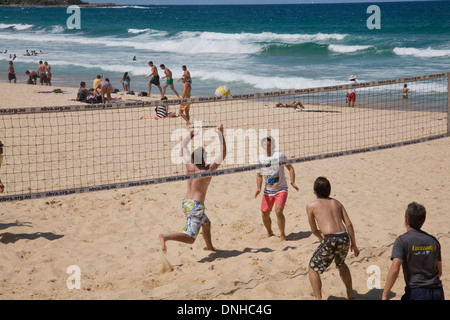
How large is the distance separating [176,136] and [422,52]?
27369mm

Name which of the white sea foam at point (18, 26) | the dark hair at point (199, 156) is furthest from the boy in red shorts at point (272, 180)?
the white sea foam at point (18, 26)

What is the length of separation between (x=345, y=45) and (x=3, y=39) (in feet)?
121

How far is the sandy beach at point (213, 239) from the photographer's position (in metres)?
5.86

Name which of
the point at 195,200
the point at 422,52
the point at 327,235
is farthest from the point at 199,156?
the point at 422,52

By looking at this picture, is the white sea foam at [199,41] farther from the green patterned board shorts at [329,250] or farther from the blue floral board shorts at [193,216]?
the green patterned board shorts at [329,250]

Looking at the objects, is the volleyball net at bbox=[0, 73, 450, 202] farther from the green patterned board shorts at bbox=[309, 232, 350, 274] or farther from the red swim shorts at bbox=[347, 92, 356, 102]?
the green patterned board shorts at bbox=[309, 232, 350, 274]

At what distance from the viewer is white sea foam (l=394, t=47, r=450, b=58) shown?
1369 inches

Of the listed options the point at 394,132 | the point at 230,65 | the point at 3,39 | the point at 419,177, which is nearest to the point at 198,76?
the point at 230,65

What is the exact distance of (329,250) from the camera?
5.10m

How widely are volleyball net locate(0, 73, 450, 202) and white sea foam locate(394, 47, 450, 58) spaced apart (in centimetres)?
1665

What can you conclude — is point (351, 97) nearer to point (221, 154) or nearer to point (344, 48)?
point (221, 154)

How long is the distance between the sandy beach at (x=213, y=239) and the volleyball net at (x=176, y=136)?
0.59 m

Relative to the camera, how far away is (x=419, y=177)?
10.2m
